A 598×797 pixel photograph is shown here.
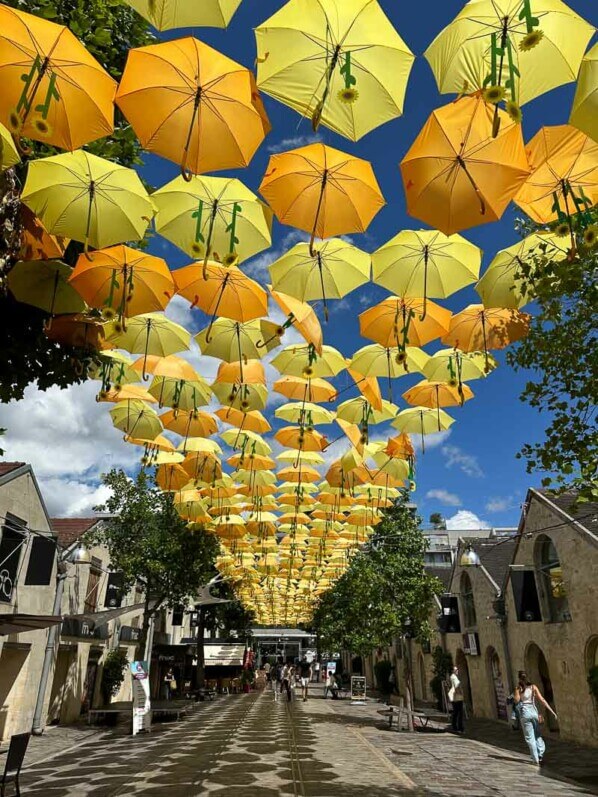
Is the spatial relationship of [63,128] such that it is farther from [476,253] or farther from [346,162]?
[476,253]

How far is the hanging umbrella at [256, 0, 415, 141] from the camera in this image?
4.60 m

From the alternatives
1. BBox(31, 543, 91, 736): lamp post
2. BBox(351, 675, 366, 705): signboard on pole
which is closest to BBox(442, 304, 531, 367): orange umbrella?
BBox(31, 543, 91, 736): lamp post

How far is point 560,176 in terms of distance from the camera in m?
5.71

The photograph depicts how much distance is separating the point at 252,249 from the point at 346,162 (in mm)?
1563

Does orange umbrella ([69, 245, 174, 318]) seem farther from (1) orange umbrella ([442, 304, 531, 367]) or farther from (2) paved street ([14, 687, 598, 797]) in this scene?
(2) paved street ([14, 687, 598, 797])

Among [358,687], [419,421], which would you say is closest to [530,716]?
[419,421]

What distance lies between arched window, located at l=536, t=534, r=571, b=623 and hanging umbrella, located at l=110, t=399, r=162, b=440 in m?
12.2

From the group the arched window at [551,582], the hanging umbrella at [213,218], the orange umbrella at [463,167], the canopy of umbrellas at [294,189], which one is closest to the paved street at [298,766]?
the arched window at [551,582]

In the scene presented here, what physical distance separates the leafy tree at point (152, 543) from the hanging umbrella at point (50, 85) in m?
18.0

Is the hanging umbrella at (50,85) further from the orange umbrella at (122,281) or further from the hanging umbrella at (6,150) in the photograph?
the orange umbrella at (122,281)

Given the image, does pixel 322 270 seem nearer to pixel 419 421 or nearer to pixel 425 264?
pixel 425 264

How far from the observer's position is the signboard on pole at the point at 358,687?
Answer: 113 feet

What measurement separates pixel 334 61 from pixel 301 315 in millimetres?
3262

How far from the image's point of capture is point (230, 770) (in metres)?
10.9
